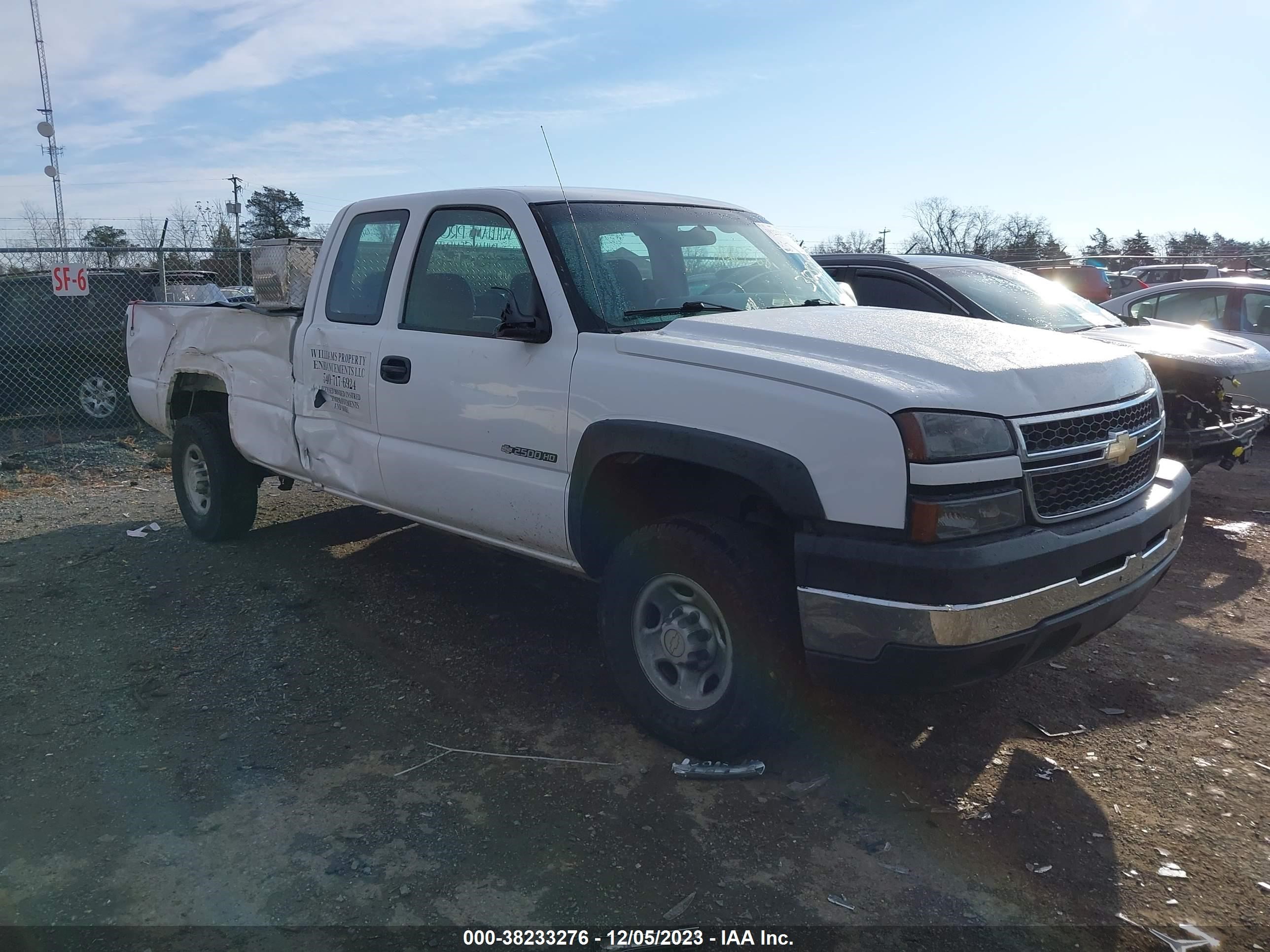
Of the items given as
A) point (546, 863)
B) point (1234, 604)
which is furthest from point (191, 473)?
point (1234, 604)

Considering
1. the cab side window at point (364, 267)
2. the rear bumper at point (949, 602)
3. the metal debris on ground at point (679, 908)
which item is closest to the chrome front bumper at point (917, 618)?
the rear bumper at point (949, 602)

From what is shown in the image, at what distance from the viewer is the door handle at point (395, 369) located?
4480 millimetres

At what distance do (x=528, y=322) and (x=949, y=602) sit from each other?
192 cm

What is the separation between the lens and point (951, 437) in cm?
290

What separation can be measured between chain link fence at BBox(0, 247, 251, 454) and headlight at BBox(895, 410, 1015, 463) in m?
9.27

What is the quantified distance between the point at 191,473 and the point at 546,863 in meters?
4.67

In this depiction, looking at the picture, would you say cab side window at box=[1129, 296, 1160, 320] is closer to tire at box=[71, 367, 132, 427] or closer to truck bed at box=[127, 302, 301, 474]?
truck bed at box=[127, 302, 301, 474]

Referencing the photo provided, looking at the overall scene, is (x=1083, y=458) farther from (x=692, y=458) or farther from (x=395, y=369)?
(x=395, y=369)

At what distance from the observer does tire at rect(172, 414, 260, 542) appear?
20.4 feet

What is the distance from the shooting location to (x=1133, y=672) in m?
4.45

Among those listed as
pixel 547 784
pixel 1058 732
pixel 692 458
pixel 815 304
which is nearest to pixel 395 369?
pixel 692 458

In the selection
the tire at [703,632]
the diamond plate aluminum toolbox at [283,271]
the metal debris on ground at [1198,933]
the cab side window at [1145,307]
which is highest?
the diamond plate aluminum toolbox at [283,271]

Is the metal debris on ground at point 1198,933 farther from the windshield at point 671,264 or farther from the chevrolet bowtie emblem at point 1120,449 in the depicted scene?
the windshield at point 671,264

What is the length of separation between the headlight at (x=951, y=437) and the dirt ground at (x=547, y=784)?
1048mm
